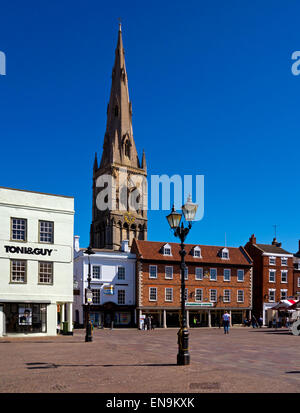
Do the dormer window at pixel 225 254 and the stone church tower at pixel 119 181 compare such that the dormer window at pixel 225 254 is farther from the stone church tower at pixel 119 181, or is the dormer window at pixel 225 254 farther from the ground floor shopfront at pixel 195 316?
the stone church tower at pixel 119 181

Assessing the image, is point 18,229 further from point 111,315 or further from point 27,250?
point 111,315

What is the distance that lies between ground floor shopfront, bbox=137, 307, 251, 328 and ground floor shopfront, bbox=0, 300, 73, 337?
77.8 ft

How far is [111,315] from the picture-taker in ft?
185

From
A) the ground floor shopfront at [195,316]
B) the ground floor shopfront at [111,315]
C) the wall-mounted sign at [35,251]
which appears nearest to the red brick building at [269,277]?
the ground floor shopfront at [195,316]

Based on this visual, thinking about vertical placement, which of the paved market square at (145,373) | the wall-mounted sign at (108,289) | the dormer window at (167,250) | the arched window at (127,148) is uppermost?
the arched window at (127,148)

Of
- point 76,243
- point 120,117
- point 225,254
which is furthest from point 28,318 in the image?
point 120,117

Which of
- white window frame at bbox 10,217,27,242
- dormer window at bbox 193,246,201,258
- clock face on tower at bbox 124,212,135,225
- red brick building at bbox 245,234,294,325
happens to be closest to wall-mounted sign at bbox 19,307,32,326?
white window frame at bbox 10,217,27,242

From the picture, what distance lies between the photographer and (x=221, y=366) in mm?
16109

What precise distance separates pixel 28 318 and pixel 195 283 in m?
31.4

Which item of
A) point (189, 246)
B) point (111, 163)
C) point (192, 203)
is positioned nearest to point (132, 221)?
point (111, 163)

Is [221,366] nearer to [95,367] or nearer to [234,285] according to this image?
[95,367]

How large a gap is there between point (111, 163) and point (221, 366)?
92.9 m

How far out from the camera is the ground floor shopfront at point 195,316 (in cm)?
5850

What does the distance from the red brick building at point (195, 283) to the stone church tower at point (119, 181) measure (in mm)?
37005
